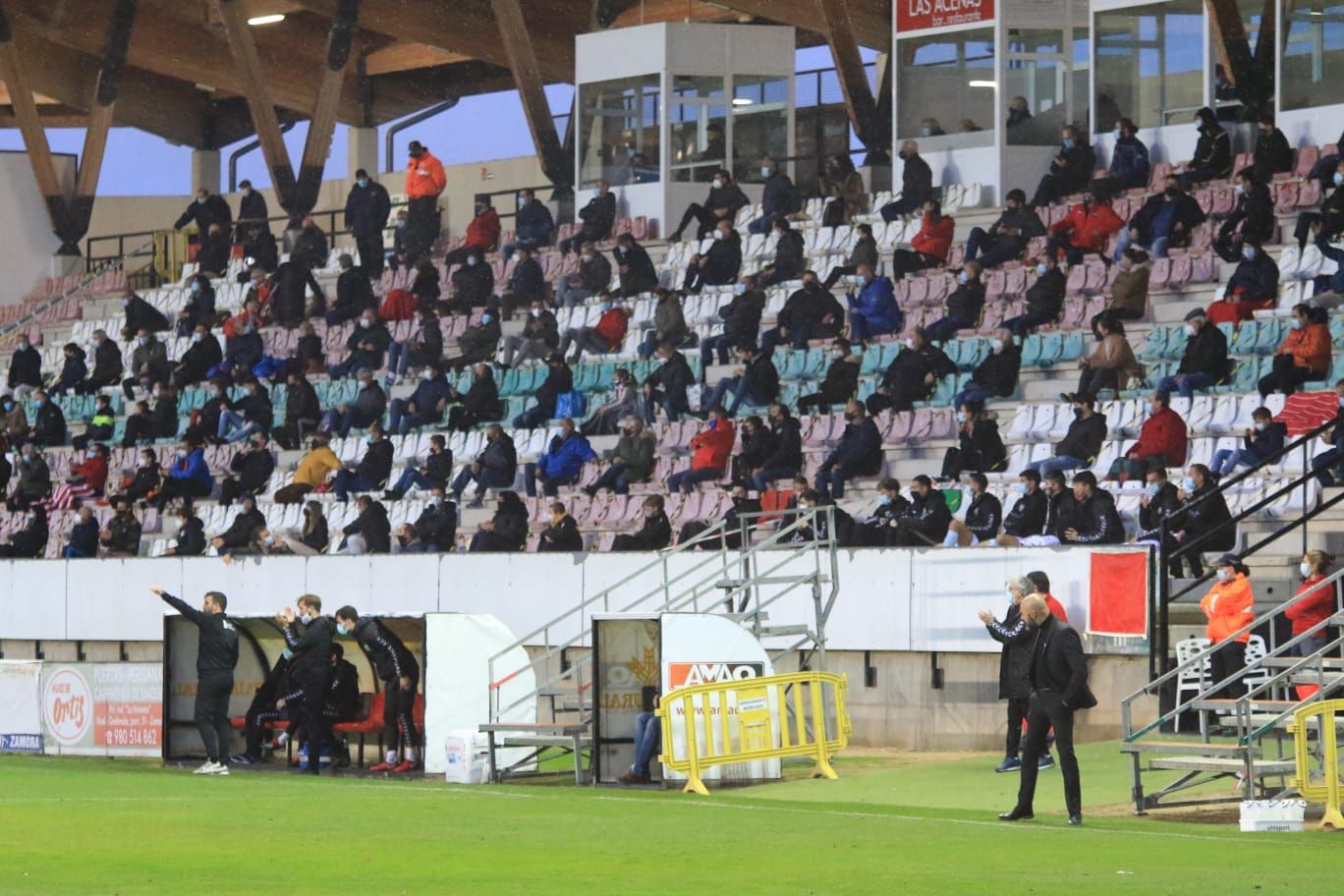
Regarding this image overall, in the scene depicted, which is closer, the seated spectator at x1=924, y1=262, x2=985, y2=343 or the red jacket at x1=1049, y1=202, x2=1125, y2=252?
the seated spectator at x1=924, y1=262, x2=985, y2=343

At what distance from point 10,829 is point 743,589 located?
9.34 metres

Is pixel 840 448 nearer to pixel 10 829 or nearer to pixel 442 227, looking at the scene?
pixel 10 829

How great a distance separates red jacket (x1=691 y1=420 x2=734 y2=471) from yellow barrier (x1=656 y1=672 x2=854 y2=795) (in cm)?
777

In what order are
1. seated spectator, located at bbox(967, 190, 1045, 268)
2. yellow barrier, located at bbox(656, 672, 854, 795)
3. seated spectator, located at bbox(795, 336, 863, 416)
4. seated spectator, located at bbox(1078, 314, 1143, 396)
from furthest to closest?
seated spectator, located at bbox(967, 190, 1045, 268)
seated spectator, located at bbox(795, 336, 863, 416)
seated spectator, located at bbox(1078, 314, 1143, 396)
yellow barrier, located at bbox(656, 672, 854, 795)

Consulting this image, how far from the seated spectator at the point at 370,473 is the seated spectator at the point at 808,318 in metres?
5.41

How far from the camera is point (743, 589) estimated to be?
2334cm

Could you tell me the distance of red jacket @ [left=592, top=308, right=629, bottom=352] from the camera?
33.7m

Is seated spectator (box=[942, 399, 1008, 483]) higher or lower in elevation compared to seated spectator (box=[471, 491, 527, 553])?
higher

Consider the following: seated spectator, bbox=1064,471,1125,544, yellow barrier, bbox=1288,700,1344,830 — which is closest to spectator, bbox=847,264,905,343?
seated spectator, bbox=1064,471,1125,544

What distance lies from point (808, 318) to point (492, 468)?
440 centimetres

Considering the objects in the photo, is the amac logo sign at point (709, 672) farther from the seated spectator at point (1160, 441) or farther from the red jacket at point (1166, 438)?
the red jacket at point (1166, 438)

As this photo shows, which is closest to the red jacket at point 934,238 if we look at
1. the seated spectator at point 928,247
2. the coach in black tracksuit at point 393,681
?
the seated spectator at point 928,247

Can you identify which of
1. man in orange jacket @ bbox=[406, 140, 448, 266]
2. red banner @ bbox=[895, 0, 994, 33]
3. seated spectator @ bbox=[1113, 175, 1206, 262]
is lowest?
seated spectator @ bbox=[1113, 175, 1206, 262]

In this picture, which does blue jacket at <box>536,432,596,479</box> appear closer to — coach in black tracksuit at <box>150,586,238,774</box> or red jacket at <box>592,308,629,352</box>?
red jacket at <box>592,308,629,352</box>
